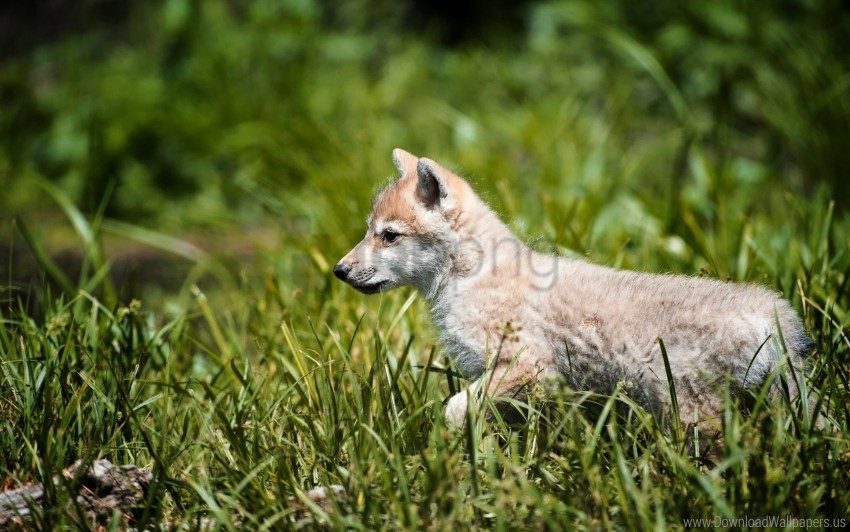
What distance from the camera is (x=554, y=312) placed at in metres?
3.19

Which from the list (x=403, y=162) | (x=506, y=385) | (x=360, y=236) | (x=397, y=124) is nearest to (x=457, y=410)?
(x=506, y=385)

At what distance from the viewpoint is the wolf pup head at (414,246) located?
141 inches

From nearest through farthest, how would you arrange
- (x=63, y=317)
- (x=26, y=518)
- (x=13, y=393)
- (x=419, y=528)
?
(x=419, y=528), (x=26, y=518), (x=13, y=393), (x=63, y=317)

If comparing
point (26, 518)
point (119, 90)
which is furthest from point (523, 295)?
point (119, 90)

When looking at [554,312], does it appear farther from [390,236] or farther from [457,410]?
[390,236]

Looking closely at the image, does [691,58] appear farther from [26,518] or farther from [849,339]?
[26,518]

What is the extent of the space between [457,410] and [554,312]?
504 mm

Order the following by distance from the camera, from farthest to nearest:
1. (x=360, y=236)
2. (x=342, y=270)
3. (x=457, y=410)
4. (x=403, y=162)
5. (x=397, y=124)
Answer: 1. (x=397, y=124)
2. (x=360, y=236)
3. (x=403, y=162)
4. (x=342, y=270)
5. (x=457, y=410)

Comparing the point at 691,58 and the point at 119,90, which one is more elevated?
the point at 691,58

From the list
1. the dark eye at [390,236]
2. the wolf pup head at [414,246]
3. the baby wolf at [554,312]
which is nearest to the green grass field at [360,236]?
the baby wolf at [554,312]

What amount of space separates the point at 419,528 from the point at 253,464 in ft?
2.45

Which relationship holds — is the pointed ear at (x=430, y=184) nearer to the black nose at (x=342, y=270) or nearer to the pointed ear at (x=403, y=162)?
the pointed ear at (x=403, y=162)

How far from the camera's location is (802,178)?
621 centimetres

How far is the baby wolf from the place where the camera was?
2910mm
